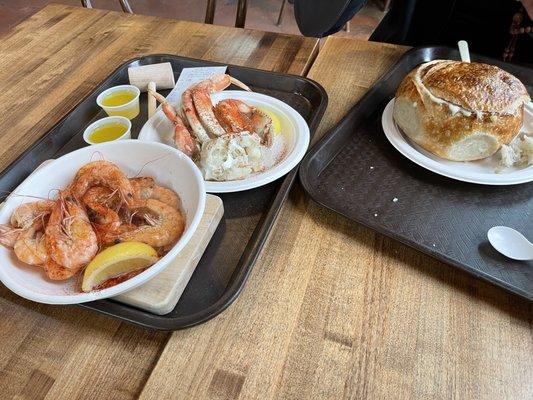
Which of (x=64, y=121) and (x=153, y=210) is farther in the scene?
(x=64, y=121)

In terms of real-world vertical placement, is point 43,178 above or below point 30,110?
above

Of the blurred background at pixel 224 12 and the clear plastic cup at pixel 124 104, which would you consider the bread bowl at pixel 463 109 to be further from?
the blurred background at pixel 224 12

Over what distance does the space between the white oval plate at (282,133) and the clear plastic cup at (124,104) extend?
0.13m

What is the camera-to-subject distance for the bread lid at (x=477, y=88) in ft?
3.24

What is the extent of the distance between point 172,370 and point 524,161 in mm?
967

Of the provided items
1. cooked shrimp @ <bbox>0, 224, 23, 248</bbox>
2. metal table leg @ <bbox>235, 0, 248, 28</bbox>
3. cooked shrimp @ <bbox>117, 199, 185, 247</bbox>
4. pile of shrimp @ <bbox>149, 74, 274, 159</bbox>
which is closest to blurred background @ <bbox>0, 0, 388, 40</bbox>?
metal table leg @ <bbox>235, 0, 248, 28</bbox>

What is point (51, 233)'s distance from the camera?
Answer: 0.81m

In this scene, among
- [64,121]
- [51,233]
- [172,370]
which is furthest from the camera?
[64,121]

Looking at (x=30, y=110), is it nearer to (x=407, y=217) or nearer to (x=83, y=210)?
(x=83, y=210)

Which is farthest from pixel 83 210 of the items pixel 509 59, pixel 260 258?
pixel 509 59

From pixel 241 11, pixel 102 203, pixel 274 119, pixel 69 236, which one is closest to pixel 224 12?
pixel 241 11

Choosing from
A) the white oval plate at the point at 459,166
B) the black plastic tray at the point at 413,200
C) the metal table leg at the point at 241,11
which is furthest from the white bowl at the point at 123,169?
the metal table leg at the point at 241,11

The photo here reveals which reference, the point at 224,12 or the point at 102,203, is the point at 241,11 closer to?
the point at 102,203

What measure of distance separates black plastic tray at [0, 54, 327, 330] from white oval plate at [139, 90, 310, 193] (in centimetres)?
4
